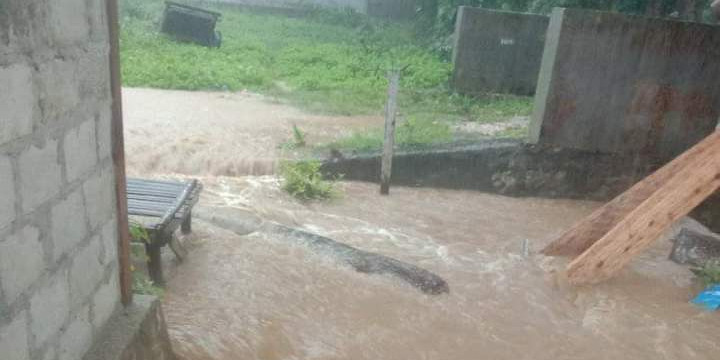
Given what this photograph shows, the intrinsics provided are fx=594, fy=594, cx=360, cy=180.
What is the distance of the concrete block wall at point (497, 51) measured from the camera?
12.0 m

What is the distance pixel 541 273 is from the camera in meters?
5.61

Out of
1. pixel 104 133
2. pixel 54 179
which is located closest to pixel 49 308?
pixel 54 179

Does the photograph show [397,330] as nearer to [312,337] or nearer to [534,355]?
[312,337]

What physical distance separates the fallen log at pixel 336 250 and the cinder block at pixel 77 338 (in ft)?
9.53

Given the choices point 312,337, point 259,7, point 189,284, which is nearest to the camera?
point 312,337

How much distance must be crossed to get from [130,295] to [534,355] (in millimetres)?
2789

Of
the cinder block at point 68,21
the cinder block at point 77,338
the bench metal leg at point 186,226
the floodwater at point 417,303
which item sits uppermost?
the cinder block at point 68,21

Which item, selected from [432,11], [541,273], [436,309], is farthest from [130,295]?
[432,11]

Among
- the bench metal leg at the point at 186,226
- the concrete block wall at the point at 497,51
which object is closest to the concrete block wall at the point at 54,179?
the bench metal leg at the point at 186,226

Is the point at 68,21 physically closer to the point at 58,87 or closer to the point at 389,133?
the point at 58,87

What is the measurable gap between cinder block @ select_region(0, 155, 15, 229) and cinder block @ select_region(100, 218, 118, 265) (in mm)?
751

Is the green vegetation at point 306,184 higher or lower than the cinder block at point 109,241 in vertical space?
lower

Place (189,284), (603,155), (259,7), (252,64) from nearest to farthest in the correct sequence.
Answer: (189,284), (603,155), (252,64), (259,7)

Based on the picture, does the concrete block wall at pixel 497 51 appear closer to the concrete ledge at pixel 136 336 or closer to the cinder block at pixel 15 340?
the concrete ledge at pixel 136 336
